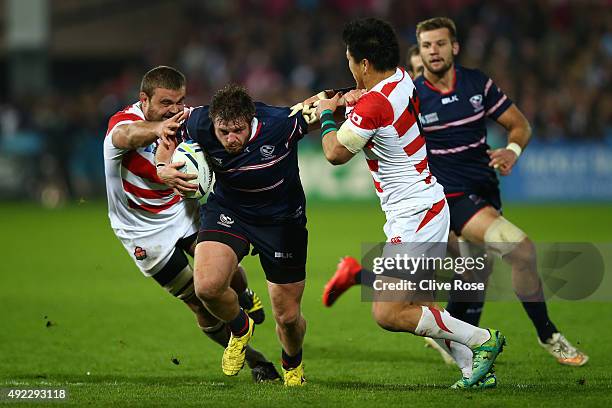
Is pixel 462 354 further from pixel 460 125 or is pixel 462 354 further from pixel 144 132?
pixel 144 132

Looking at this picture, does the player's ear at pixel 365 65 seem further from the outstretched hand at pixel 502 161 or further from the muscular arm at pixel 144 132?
the outstretched hand at pixel 502 161

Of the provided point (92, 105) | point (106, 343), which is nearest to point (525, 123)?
point (106, 343)

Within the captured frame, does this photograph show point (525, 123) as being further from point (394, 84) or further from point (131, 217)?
point (131, 217)

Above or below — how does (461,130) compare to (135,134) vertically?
below

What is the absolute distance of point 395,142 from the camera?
20.8ft

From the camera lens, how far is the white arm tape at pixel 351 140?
623 cm

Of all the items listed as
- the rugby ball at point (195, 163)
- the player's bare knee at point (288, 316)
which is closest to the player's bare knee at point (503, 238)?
the player's bare knee at point (288, 316)

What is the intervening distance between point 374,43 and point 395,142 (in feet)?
2.01

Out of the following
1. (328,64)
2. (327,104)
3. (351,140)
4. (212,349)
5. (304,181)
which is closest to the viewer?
(351,140)

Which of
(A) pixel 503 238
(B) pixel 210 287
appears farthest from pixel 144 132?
(A) pixel 503 238

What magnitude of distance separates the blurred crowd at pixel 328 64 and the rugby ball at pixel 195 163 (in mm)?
14569

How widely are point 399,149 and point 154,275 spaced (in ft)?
7.23

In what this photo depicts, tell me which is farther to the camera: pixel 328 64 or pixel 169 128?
pixel 328 64

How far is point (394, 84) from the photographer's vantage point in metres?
6.36
